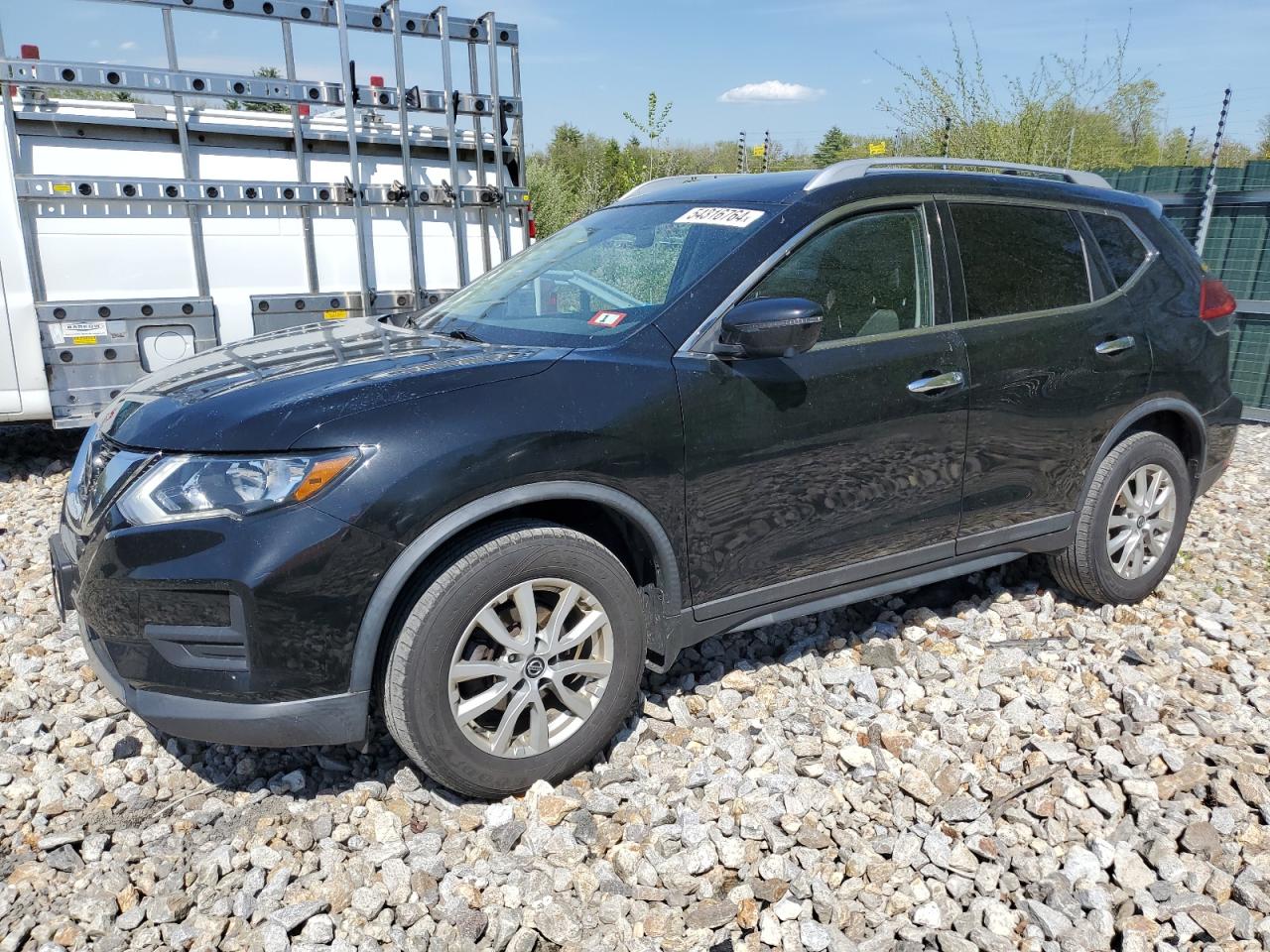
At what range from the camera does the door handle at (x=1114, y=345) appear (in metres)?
3.88

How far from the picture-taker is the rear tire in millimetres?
4059

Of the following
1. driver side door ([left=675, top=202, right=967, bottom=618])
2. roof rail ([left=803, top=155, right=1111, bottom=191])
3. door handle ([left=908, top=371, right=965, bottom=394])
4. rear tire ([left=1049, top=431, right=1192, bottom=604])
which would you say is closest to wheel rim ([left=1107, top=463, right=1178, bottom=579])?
rear tire ([left=1049, top=431, right=1192, bottom=604])

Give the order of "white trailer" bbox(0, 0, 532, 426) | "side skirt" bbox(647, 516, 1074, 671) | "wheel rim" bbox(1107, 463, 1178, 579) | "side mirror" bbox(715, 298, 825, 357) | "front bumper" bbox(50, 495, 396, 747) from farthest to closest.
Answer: "white trailer" bbox(0, 0, 532, 426) < "wheel rim" bbox(1107, 463, 1178, 579) < "side skirt" bbox(647, 516, 1074, 671) < "side mirror" bbox(715, 298, 825, 357) < "front bumper" bbox(50, 495, 396, 747)

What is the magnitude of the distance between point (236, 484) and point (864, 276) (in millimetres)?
2168

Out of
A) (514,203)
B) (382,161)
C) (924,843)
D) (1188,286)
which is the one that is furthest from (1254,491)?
(382,161)

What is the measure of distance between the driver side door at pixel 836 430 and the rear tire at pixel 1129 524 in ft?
2.69

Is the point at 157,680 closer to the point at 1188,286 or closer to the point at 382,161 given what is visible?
the point at 1188,286

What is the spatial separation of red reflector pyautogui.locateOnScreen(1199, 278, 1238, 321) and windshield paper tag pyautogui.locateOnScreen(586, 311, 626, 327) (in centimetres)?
276

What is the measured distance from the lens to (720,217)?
3.44 metres

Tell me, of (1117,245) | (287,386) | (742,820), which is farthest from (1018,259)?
(287,386)

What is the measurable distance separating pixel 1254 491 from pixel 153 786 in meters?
6.53

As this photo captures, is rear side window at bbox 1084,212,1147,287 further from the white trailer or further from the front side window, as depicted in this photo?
the white trailer

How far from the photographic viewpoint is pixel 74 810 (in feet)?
9.66

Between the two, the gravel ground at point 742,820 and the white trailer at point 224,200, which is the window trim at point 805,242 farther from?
the white trailer at point 224,200
